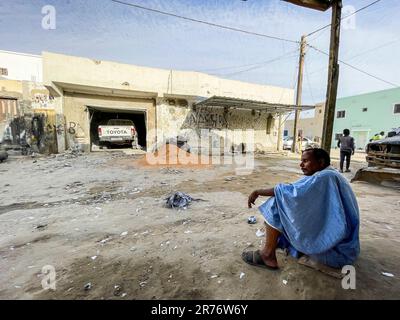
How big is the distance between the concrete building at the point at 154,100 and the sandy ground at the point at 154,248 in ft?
24.3

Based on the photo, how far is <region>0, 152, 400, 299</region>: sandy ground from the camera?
176 cm

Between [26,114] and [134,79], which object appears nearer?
[134,79]

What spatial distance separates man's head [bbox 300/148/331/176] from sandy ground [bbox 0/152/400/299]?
0.91 metres

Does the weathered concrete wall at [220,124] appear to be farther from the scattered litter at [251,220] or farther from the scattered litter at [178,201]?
the scattered litter at [251,220]

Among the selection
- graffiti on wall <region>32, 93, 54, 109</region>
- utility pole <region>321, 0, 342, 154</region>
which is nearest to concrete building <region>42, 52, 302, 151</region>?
graffiti on wall <region>32, 93, 54, 109</region>

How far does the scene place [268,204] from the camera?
1.95m

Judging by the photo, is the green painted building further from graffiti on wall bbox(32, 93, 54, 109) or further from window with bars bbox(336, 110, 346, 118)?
graffiti on wall bbox(32, 93, 54, 109)

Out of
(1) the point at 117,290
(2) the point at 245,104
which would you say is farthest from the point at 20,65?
(1) the point at 117,290

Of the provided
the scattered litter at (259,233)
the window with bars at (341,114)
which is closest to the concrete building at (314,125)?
the window with bars at (341,114)

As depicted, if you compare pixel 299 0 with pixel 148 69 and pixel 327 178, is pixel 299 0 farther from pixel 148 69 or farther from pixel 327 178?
pixel 148 69

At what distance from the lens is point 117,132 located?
12.4 meters

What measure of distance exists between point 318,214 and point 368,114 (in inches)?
1182

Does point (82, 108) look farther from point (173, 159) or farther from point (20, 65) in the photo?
point (20, 65)
